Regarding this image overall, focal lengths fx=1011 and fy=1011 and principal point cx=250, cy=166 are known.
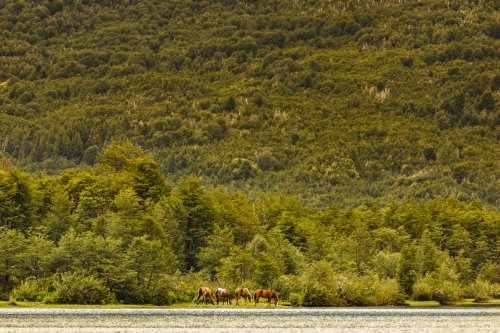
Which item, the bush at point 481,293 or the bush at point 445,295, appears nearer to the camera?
the bush at point 445,295

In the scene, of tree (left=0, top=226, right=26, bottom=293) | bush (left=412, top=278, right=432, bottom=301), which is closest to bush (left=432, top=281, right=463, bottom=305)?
bush (left=412, top=278, right=432, bottom=301)

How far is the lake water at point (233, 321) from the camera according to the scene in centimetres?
7094

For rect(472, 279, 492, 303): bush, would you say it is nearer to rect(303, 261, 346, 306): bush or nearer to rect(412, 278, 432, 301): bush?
rect(412, 278, 432, 301): bush

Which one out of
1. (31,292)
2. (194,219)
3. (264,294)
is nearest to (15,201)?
(194,219)

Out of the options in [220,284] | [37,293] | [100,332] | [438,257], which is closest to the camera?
[100,332]

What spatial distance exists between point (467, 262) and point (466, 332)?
9079cm

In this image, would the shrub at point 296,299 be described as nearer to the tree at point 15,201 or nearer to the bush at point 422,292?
the bush at point 422,292

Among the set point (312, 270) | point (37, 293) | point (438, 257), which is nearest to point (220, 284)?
point (312, 270)

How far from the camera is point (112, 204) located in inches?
5359

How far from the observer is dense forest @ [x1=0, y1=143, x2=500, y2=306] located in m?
105

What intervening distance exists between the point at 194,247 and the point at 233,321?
205 ft

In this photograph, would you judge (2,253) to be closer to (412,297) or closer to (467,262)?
(412,297)

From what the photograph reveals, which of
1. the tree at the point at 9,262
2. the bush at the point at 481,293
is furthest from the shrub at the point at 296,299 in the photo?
the bush at the point at 481,293

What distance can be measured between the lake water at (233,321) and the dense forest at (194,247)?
337 inches
